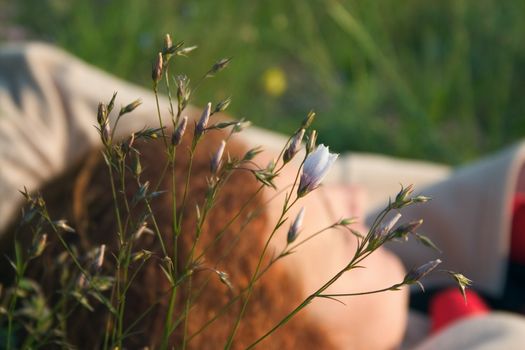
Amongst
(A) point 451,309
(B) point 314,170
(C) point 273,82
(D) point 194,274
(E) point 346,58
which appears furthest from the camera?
(E) point 346,58

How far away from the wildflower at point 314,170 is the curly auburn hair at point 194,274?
0.53 meters

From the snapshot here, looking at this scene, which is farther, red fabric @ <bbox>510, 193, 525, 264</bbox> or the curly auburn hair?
red fabric @ <bbox>510, 193, 525, 264</bbox>

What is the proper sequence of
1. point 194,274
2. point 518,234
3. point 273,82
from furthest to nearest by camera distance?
point 273,82, point 518,234, point 194,274

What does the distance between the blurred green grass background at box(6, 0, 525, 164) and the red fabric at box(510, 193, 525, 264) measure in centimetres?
102

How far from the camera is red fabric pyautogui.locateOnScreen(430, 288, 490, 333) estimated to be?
73.7 inches

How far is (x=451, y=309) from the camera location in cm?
190

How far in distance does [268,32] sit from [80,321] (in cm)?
274

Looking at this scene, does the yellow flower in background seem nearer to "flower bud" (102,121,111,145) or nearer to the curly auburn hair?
the curly auburn hair

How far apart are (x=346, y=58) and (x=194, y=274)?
2897mm

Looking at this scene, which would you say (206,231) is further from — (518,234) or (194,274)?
(518,234)

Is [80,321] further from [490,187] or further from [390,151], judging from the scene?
[390,151]

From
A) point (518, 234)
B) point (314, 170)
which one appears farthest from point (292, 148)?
point (518, 234)

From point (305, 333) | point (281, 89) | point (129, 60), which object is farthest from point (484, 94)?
point (305, 333)

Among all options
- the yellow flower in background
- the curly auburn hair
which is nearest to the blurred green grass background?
the yellow flower in background
